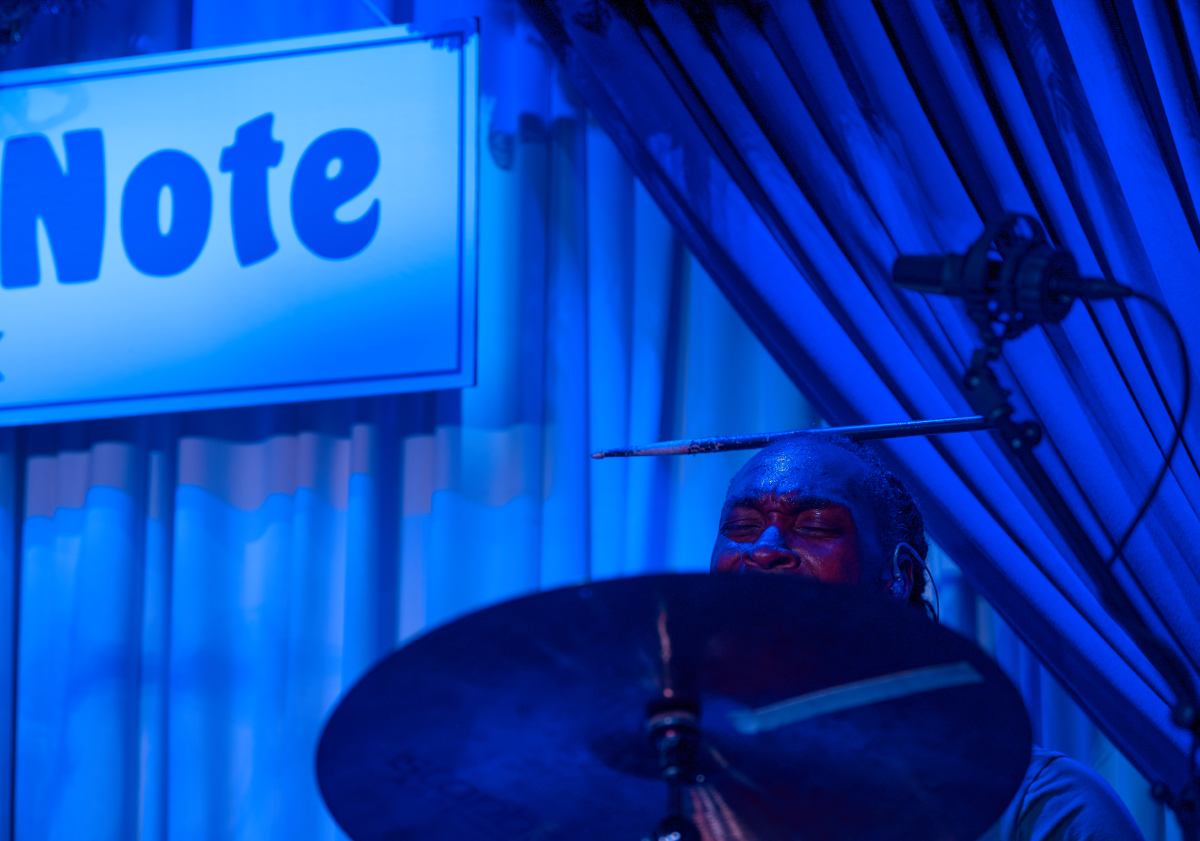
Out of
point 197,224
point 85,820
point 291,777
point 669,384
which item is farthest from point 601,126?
point 85,820

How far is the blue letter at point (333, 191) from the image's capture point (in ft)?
10.4

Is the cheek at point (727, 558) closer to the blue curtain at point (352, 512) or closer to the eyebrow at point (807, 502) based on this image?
the eyebrow at point (807, 502)

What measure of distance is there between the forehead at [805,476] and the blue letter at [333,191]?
1095 millimetres

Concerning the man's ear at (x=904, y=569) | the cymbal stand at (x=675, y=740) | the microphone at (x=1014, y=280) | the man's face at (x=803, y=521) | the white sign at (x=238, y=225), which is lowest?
the cymbal stand at (x=675, y=740)

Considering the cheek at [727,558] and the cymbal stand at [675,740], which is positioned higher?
the cheek at [727,558]

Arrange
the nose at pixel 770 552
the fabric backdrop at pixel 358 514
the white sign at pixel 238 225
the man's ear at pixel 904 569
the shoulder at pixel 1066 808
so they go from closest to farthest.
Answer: the shoulder at pixel 1066 808
the nose at pixel 770 552
the man's ear at pixel 904 569
the fabric backdrop at pixel 358 514
the white sign at pixel 238 225

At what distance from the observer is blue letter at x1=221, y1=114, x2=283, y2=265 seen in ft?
10.5

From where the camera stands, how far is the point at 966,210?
2.75 meters

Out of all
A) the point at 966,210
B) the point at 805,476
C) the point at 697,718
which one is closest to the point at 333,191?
the point at 966,210

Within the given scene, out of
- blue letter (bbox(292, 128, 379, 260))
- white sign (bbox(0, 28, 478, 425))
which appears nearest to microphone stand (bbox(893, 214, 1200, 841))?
white sign (bbox(0, 28, 478, 425))

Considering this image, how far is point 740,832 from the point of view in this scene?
1542 mm

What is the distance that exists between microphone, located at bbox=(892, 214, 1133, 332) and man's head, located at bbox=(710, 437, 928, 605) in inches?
31.0

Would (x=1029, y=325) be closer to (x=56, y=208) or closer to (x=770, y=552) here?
(x=770, y=552)

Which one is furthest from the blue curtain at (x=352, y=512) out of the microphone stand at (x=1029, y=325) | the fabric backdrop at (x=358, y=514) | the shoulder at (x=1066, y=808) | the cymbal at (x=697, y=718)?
the microphone stand at (x=1029, y=325)
